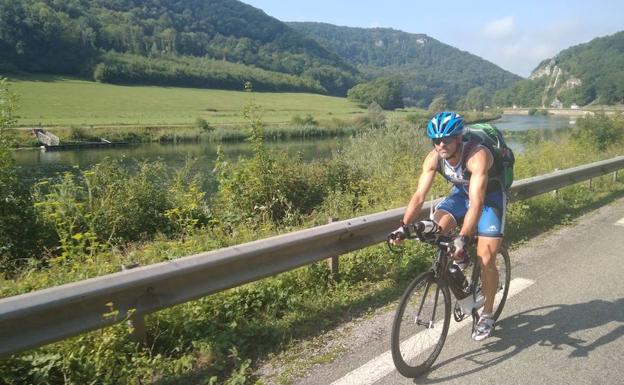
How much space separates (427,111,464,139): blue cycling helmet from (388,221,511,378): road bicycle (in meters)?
0.65

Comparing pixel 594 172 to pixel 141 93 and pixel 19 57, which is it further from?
pixel 19 57

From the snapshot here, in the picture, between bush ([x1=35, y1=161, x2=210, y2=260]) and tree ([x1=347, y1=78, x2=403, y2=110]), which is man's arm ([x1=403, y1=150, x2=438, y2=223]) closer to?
bush ([x1=35, y1=161, x2=210, y2=260])

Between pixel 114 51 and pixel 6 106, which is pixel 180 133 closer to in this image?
pixel 6 106

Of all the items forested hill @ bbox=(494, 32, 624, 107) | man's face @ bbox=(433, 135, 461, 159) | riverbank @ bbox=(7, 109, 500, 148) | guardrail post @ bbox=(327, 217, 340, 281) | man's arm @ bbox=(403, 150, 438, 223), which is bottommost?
riverbank @ bbox=(7, 109, 500, 148)

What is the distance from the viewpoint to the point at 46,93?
3278 inches

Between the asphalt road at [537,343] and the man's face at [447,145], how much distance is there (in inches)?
59.0

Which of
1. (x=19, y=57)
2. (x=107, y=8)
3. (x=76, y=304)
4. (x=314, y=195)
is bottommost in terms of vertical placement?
(x=314, y=195)

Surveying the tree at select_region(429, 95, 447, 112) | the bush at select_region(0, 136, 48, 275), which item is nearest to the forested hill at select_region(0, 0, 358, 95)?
the tree at select_region(429, 95, 447, 112)

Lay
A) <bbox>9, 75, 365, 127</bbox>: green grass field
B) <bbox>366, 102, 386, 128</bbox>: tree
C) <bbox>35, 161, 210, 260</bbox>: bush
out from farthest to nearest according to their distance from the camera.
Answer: <bbox>9, 75, 365, 127</bbox>: green grass field < <bbox>366, 102, 386, 128</bbox>: tree < <bbox>35, 161, 210, 260</bbox>: bush

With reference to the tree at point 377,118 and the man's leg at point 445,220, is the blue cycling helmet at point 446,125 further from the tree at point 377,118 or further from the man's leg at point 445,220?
the tree at point 377,118

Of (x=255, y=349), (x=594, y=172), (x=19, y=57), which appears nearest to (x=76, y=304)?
(x=255, y=349)

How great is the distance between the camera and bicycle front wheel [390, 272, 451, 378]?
10.6 feet

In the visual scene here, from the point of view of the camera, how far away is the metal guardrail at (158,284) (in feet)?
9.04

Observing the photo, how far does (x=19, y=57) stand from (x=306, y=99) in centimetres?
6543
